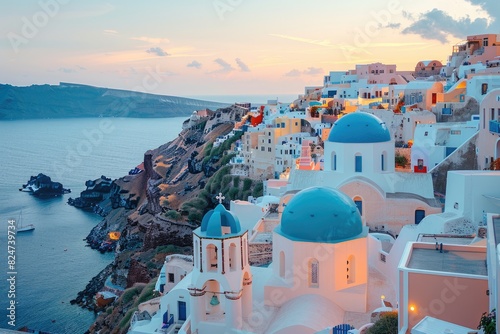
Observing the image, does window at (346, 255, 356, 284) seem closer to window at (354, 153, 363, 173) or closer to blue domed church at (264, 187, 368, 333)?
blue domed church at (264, 187, 368, 333)

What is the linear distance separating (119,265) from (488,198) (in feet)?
82.6

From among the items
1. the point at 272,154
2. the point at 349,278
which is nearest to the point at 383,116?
the point at 272,154

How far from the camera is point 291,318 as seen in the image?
10.4m

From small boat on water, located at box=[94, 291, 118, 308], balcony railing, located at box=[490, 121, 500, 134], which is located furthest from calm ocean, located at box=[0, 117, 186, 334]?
balcony railing, located at box=[490, 121, 500, 134]

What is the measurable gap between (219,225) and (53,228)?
3956 centimetres

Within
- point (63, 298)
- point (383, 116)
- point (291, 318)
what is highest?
point (383, 116)

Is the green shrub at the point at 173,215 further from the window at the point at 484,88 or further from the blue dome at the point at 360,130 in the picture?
the window at the point at 484,88

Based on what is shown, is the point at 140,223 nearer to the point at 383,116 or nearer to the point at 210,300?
the point at 383,116

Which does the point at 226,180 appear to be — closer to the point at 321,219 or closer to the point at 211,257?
the point at 321,219

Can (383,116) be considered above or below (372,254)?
above

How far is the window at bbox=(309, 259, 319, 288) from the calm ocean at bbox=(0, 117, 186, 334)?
18891mm

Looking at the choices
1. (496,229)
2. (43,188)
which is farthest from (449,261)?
(43,188)

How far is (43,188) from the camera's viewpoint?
61.9 m

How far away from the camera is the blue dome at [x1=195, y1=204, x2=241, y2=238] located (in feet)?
34.8
